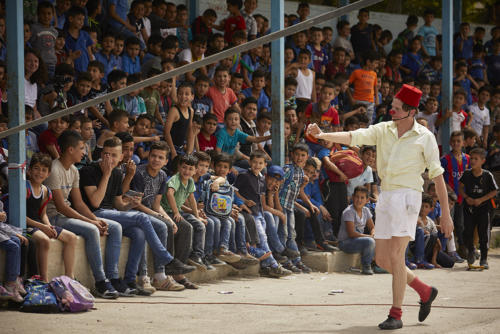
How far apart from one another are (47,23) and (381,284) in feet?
16.6

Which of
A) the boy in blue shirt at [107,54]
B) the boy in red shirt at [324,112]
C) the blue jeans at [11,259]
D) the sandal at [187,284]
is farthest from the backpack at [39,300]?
the boy in red shirt at [324,112]

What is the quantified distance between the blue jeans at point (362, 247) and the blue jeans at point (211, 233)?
6.97 ft

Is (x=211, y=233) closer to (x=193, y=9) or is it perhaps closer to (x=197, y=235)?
(x=197, y=235)

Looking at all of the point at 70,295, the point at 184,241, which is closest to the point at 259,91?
the point at 184,241

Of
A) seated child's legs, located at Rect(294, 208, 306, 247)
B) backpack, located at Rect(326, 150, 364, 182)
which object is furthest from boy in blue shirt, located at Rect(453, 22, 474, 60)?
seated child's legs, located at Rect(294, 208, 306, 247)

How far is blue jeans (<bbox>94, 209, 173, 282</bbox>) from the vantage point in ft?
26.3

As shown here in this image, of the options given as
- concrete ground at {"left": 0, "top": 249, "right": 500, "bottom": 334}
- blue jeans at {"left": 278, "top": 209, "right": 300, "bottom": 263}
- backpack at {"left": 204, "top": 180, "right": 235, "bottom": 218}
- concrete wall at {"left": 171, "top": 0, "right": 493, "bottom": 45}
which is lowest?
concrete ground at {"left": 0, "top": 249, "right": 500, "bottom": 334}

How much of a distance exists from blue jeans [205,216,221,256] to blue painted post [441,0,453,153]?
5564 mm

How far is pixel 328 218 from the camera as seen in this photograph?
1077 centimetres

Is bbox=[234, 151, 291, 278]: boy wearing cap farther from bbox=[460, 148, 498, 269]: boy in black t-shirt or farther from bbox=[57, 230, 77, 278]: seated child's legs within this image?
bbox=[460, 148, 498, 269]: boy in black t-shirt

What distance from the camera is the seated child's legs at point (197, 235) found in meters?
8.80

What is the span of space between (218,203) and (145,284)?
146cm

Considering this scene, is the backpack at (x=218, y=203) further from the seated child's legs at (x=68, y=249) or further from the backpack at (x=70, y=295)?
the backpack at (x=70, y=295)

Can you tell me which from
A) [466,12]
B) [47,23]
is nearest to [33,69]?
[47,23]
